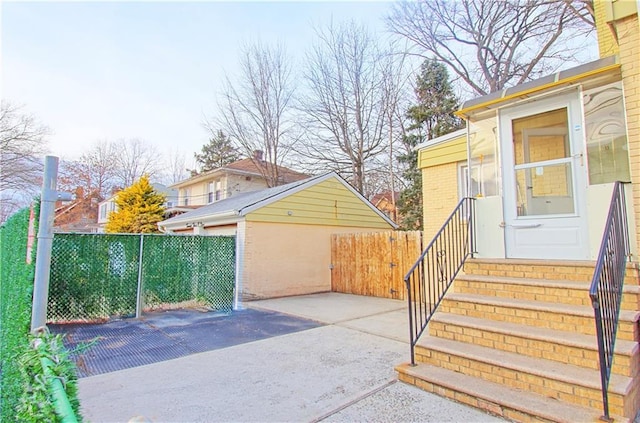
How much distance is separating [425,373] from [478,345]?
0.69 metres

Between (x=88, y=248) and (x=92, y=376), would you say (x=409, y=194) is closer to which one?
(x=88, y=248)

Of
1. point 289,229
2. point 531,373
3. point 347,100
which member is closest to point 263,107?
point 347,100

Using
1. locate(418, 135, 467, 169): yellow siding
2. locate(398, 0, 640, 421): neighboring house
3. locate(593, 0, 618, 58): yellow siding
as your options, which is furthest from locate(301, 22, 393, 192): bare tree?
locate(398, 0, 640, 421): neighboring house

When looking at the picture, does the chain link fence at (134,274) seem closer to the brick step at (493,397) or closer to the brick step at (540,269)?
the brick step at (493,397)

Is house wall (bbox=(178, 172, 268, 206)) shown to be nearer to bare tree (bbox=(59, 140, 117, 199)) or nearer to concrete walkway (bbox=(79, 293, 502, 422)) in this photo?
bare tree (bbox=(59, 140, 117, 199))

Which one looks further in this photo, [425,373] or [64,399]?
[425,373]

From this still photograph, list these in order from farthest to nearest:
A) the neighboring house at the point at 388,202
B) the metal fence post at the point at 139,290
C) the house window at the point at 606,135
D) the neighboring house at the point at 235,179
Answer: the neighboring house at the point at 235,179
the neighboring house at the point at 388,202
the metal fence post at the point at 139,290
the house window at the point at 606,135

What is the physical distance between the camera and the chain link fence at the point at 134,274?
649 cm

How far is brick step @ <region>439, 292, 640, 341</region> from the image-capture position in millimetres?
3049

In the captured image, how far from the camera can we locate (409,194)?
15.8m

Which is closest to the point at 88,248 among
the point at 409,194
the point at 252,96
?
the point at 409,194

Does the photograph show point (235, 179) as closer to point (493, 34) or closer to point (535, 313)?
point (493, 34)

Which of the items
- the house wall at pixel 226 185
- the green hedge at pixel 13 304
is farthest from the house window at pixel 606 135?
the house wall at pixel 226 185

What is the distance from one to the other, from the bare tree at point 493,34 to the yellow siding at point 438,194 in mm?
9782
